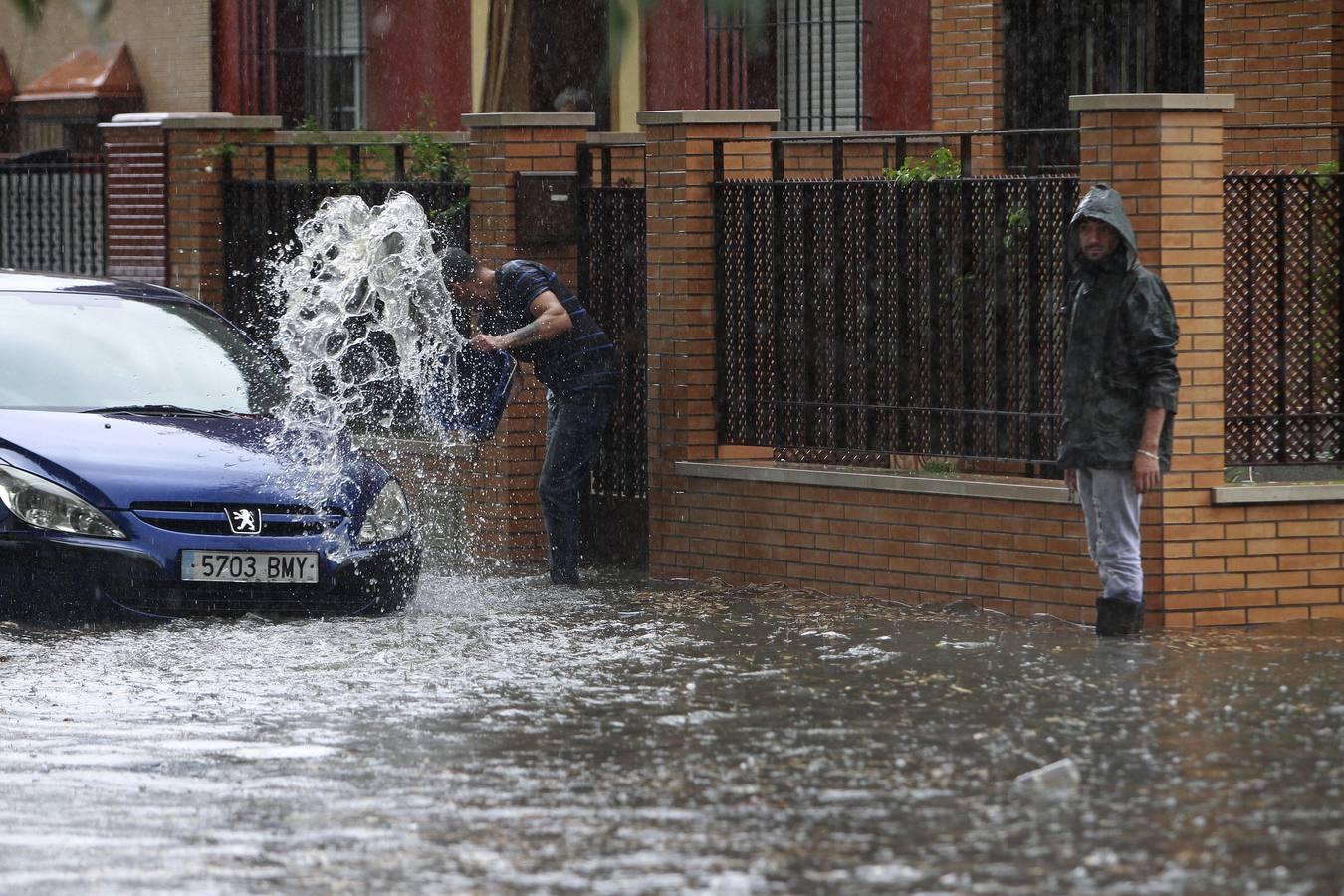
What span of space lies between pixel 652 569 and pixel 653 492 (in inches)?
15.2

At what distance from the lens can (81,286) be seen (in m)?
12.1

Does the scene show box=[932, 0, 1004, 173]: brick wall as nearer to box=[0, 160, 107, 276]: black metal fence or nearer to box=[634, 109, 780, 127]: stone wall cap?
box=[634, 109, 780, 127]: stone wall cap

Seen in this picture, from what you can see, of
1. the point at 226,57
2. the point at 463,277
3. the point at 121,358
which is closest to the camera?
the point at 121,358

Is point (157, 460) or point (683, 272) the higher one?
point (683, 272)

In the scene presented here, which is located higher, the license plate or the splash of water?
the splash of water

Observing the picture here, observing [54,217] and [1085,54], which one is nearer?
[1085,54]

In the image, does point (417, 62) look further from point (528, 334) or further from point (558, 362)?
point (528, 334)

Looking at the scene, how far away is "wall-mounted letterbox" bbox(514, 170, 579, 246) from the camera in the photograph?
1323 centimetres

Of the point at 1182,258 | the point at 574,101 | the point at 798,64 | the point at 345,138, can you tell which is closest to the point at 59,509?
the point at 1182,258

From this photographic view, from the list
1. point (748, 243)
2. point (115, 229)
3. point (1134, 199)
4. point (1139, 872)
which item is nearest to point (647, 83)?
point (115, 229)

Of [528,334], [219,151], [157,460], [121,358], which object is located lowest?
[157,460]

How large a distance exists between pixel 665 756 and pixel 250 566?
3.20 m

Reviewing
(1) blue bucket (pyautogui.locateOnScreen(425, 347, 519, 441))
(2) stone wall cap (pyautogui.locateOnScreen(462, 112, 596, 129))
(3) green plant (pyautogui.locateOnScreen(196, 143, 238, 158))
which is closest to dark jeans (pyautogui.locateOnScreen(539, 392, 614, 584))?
(1) blue bucket (pyautogui.locateOnScreen(425, 347, 519, 441))

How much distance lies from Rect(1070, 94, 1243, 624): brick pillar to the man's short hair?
302cm
